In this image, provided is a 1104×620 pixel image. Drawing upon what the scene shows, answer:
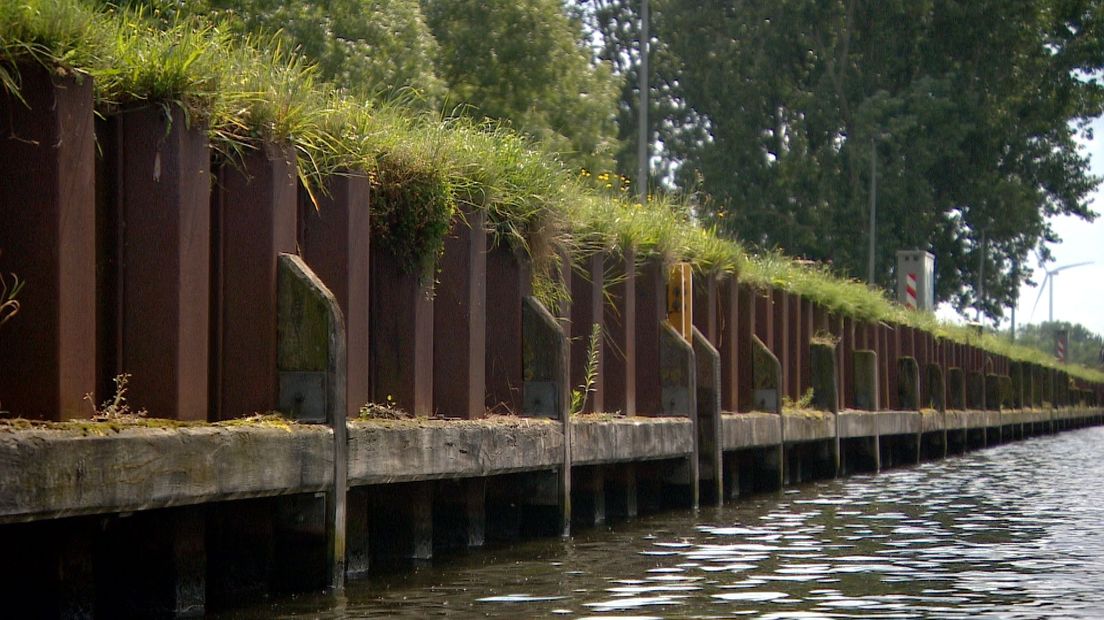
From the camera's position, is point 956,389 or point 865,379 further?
point 956,389

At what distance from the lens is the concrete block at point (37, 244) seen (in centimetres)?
658

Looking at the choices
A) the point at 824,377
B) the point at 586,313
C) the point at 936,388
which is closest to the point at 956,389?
the point at 936,388

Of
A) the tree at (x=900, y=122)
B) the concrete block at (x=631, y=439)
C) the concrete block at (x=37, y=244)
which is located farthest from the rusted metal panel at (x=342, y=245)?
the tree at (x=900, y=122)

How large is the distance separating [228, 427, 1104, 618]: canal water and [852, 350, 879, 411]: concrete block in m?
6.96

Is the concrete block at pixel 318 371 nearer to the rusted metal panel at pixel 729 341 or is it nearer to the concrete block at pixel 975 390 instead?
the rusted metal panel at pixel 729 341

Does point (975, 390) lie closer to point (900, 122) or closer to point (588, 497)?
point (900, 122)

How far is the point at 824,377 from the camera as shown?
19.9 meters

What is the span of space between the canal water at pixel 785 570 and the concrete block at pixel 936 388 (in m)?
12.3

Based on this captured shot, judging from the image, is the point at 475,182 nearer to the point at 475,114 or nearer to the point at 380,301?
the point at 380,301

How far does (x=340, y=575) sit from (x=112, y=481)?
78.8 inches

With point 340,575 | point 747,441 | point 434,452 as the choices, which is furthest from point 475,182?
point 747,441

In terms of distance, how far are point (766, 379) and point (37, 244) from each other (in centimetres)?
1169

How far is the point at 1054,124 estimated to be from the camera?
2019 inches

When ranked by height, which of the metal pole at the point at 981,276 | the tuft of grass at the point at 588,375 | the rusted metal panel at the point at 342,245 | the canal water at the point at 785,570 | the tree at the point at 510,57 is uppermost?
the tree at the point at 510,57
